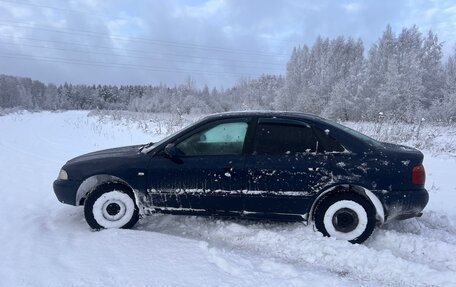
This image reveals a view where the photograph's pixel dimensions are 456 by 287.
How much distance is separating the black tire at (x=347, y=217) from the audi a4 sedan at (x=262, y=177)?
0.04 ft

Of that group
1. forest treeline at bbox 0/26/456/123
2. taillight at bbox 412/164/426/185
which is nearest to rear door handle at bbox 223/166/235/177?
taillight at bbox 412/164/426/185

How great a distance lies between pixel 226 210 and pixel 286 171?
0.91 metres

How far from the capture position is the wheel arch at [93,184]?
495 cm

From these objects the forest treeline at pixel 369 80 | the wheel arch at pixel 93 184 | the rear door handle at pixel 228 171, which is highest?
the forest treeline at pixel 369 80

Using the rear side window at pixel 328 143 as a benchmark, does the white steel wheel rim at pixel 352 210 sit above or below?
below

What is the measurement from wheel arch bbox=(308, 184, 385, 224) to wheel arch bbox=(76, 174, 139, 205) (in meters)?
2.29

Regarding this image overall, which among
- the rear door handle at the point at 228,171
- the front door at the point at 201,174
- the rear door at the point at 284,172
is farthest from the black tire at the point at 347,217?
the rear door handle at the point at 228,171

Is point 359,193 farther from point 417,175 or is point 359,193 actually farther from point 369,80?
point 369,80

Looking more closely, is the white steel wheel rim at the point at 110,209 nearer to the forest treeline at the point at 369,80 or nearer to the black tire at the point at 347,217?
the black tire at the point at 347,217

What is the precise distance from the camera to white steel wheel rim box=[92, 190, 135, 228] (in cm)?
491

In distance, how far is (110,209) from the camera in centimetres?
495

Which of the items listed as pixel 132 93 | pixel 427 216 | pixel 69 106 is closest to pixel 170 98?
pixel 132 93

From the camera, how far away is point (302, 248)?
4395 mm

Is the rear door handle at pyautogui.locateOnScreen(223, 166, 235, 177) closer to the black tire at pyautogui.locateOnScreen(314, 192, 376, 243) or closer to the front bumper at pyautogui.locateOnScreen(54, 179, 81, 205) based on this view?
the black tire at pyautogui.locateOnScreen(314, 192, 376, 243)
